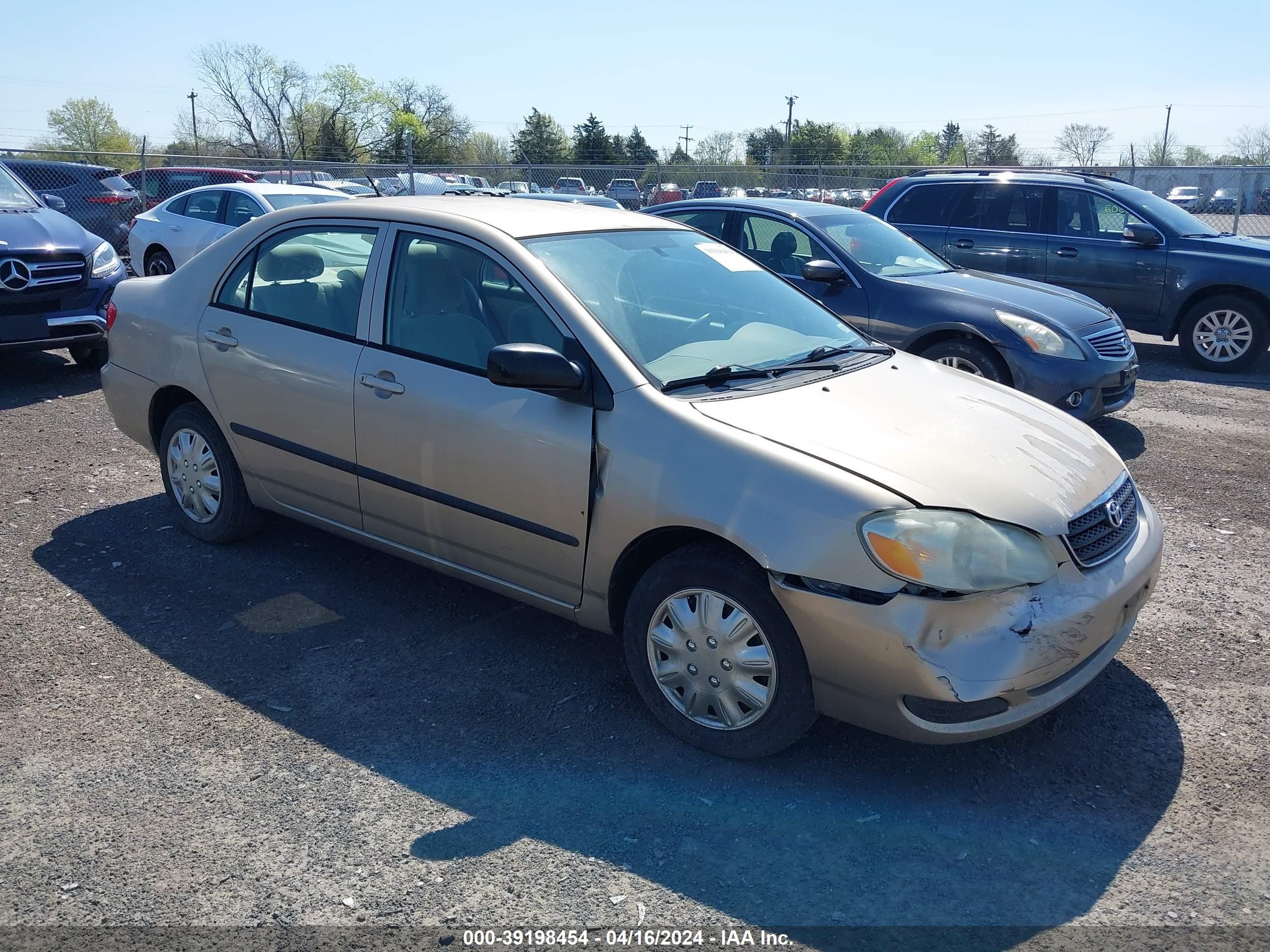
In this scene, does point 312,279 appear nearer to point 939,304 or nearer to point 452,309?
point 452,309

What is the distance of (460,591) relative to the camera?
15.8 ft

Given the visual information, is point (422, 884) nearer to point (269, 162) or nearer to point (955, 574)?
point (955, 574)

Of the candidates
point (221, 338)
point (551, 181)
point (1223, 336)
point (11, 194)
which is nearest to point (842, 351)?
point (221, 338)

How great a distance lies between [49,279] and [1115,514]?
819 cm

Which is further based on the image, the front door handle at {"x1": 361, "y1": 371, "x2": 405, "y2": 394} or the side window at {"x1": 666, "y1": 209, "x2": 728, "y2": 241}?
the side window at {"x1": 666, "y1": 209, "x2": 728, "y2": 241}

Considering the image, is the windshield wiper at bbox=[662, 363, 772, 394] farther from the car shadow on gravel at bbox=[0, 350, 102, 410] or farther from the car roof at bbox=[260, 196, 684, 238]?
the car shadow on gravel at bbox=[0, 350, 102, 410]

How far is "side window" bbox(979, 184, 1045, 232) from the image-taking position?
36.0 feet

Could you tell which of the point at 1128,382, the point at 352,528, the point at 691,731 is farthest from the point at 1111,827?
the point at 1128,382

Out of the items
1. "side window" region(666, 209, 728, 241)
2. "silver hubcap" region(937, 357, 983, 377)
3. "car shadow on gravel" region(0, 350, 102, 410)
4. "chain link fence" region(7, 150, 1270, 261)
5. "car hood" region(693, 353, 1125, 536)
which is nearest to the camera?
"car hood" region(693, 353, 1125, 536)

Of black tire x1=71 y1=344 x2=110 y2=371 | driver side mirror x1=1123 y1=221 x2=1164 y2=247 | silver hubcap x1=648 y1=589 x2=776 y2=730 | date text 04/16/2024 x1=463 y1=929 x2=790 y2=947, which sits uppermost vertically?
driver side mirror x1=1123 y1=221 x2=1164 y2=247

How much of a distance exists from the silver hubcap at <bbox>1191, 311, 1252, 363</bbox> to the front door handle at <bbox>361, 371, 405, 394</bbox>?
927cm

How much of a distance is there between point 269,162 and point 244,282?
19929 millimetres

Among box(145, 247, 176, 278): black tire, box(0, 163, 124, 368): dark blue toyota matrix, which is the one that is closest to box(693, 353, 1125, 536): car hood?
box(0, 163, 124, 368): dark blue toyota matrix

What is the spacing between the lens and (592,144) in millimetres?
68062
